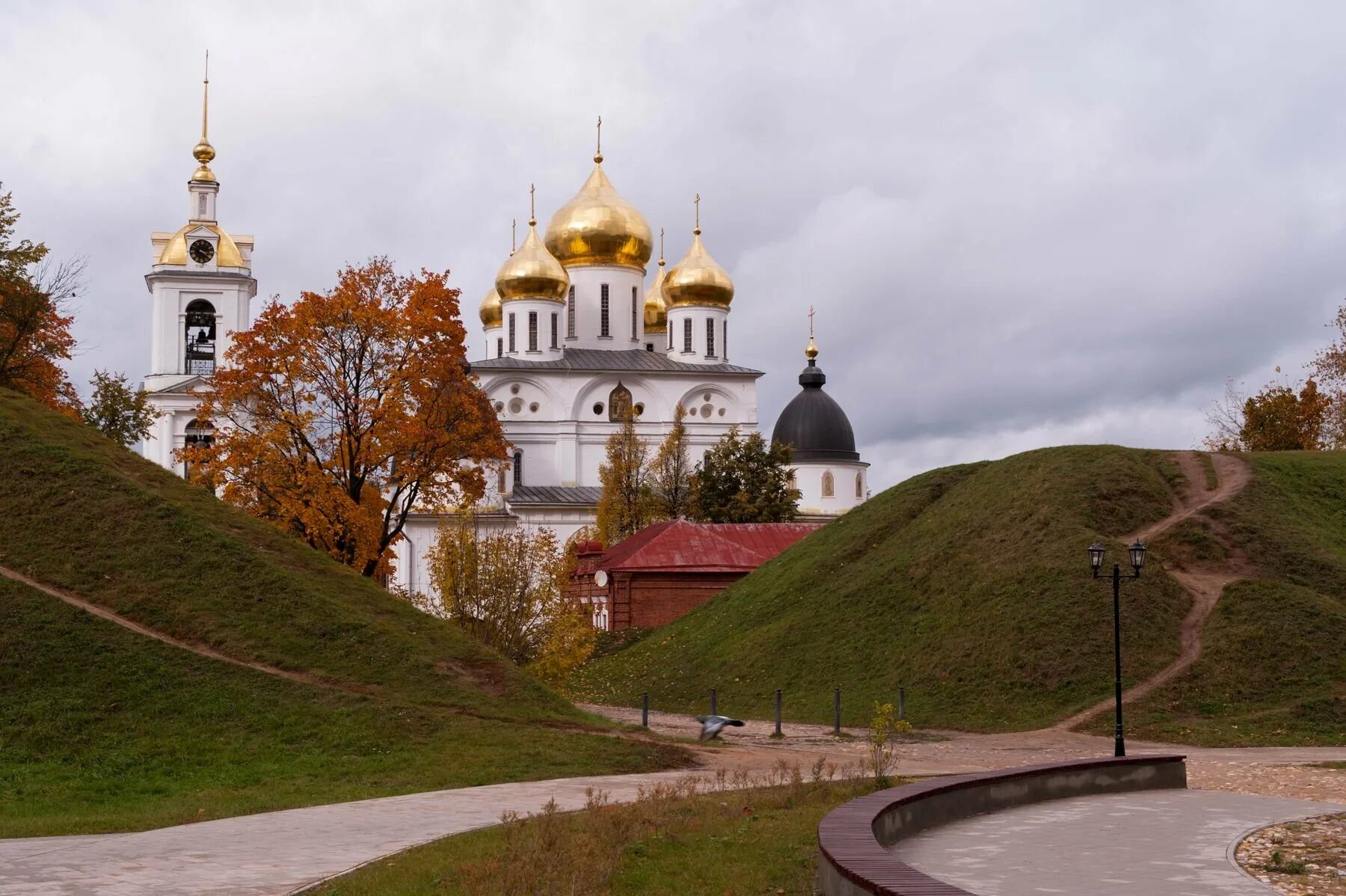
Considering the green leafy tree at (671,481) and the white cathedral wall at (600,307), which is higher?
the white cathedral wall at (600,307)

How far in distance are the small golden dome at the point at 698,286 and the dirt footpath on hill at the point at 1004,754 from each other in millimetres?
41909

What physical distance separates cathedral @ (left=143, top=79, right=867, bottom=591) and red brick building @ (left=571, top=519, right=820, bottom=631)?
1234 centimetres

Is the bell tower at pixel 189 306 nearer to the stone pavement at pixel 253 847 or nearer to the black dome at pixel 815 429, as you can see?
the black dome at pixel 815 429

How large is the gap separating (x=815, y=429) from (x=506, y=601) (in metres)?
48.1

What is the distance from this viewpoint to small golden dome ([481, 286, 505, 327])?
71938mm

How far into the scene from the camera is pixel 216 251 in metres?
59.0

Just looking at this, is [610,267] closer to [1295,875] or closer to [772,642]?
[772,642]

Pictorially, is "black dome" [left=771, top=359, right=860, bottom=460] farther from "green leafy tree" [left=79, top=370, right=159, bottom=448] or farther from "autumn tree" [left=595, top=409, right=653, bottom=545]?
"green leafy tree" [left=79, top=370, right=159, bottom=448]

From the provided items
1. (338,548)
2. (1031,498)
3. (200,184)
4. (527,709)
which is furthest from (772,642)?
(200,184)

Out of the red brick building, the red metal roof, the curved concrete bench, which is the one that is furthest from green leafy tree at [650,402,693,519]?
the curved concrete bench

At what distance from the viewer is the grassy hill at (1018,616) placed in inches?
1030

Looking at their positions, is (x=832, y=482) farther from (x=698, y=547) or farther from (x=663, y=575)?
(x=663, y=575)

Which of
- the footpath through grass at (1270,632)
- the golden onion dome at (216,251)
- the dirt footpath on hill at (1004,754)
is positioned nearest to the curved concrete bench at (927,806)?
the dirt footpath on hill at (1004,754)

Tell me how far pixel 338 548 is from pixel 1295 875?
22.4 meters
